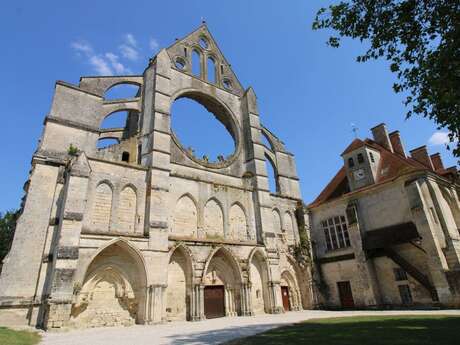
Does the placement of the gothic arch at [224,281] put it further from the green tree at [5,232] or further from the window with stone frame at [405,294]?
the green tree at [5,232]

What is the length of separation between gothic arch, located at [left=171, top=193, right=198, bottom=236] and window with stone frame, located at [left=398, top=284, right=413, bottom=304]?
11714 mm

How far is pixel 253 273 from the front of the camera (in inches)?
720

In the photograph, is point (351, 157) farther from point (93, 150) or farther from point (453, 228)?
point (93, 150)

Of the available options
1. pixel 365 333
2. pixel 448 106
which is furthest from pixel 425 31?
A: pixel 365 333

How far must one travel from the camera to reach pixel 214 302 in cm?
1641

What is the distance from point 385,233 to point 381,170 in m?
4.49

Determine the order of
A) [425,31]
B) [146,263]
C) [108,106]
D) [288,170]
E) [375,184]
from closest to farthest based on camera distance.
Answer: [425,31], [146,263], [108,106], [375,184], [288,170]

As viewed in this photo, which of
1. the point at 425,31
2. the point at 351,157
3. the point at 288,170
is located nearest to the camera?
the point at 425,31

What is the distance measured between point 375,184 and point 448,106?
12382 mm

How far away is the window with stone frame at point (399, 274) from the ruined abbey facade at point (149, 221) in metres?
5.62

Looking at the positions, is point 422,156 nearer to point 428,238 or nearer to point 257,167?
point 428,238

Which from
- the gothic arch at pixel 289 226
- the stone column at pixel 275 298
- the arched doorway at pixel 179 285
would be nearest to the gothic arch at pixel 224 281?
the arched doorway at pixel 179 285

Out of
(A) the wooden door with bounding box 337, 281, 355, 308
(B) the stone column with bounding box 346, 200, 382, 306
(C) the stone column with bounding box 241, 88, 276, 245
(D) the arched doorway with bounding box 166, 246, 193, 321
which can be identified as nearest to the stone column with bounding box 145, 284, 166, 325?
(D) the arched doorway with bounding box 166, 246, 193, 321

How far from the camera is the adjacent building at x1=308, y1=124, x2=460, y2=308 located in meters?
15.3
